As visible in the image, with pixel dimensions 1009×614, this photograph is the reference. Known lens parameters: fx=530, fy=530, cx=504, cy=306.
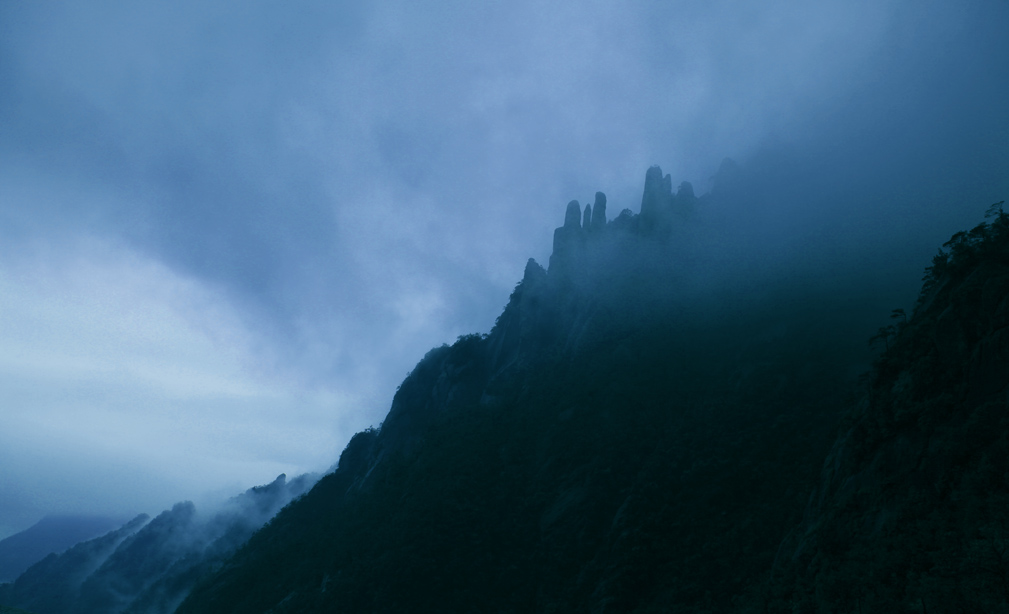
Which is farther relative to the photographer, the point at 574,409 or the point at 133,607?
the point at 133,607

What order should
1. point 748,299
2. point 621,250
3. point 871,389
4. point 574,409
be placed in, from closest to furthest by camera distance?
point 871,389, point 574,409, point 748,299, point 621,250

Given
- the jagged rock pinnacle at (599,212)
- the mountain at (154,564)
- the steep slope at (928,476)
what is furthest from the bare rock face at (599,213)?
the mountain at (154,564)

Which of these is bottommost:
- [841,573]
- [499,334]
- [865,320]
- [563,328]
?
[841,573]

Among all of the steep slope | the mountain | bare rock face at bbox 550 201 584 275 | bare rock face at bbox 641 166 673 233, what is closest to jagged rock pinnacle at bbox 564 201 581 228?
bare rock face at bbox 550 201 584 275

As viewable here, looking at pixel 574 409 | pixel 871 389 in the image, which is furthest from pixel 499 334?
pixel 871 389

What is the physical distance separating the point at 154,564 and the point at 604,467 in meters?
177

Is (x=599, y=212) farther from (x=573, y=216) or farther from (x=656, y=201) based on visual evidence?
(x=656, y=201)

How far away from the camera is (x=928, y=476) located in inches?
1332

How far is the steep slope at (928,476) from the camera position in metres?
27.5

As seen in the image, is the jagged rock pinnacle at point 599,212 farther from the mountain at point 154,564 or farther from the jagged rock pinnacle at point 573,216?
the mountain at point 154,564

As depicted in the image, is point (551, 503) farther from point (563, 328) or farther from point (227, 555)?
point (227, 555)

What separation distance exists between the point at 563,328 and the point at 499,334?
19463 mm

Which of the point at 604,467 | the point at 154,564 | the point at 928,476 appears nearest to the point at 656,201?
the point at 604,467

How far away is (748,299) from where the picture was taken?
89.2 m
